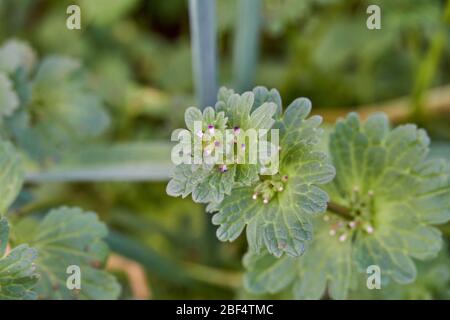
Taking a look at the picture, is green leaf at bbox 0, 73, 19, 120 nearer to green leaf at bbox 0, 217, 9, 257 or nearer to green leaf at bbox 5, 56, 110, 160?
green leaf at bbox 5, 56, 110, 160

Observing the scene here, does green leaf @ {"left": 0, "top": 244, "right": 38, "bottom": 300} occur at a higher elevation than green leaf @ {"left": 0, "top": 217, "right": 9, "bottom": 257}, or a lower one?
lower

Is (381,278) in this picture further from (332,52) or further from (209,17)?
(332,52)

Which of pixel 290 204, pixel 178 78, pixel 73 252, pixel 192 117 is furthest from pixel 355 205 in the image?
pixel 178 78

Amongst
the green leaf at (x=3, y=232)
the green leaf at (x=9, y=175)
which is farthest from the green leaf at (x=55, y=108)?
the green leaf at (x=3, y=232)

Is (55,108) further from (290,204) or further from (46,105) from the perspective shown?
(290,204)

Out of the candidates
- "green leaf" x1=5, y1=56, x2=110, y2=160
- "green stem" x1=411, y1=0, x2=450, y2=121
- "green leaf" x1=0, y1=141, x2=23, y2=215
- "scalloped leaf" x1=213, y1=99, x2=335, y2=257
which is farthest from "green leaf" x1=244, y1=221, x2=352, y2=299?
"green stem" x1=411, y1=0, x2=450, y2=121

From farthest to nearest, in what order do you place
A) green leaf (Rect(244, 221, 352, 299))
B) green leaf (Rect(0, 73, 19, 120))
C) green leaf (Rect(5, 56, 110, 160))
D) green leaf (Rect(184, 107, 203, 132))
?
green leaf (Rect(5, 56, 110, 160)), green leaf (Rect(0, 73, 19, 120)), green leaf (Rect(244, 221, 352, 299)), green leaf (Rect(184, 107, 203, 132))

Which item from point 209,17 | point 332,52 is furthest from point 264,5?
point 209,17
